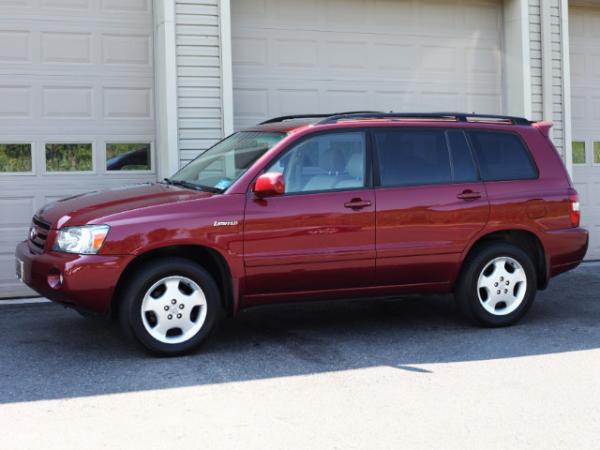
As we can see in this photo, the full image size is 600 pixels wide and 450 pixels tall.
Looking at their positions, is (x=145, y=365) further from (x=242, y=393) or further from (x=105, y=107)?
(x=105, y=107)

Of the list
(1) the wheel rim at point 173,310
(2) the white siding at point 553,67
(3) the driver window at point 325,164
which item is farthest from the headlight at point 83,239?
(2) the white siding at point 553,67

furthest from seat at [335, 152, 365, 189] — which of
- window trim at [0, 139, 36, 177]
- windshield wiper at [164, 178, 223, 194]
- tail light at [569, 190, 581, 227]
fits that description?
window trim at [0, 139, 36, 177]

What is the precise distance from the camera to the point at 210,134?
9617 mm

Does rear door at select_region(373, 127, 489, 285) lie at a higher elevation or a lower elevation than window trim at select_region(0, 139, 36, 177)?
lower

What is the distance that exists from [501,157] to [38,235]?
3.77m

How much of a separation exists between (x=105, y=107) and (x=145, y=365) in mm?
4197

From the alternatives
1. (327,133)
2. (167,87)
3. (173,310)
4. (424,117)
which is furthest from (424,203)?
(167,87)

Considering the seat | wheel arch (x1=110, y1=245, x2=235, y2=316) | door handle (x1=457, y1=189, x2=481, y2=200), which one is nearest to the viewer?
wheel arch (x1=110, y1=245, x2=235, y2=316)

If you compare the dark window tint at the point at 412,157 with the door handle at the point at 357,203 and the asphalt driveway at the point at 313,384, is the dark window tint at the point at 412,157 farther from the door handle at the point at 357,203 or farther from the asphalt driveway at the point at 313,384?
the asphalt driveway at the point at 313,384

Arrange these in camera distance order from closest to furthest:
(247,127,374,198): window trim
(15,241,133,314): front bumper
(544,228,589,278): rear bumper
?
(15,241,133,314): front bumper < (247,127,374,198): window trim < (544,228,589,278): rear bumper

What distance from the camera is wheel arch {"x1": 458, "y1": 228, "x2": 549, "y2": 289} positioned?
7355 mm

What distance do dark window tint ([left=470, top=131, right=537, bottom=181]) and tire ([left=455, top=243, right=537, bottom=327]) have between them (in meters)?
0.59

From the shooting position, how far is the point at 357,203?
678 centimetres

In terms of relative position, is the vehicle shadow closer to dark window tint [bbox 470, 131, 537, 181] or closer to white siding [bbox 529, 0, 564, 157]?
dark window tint [bbox 470, 131, 537, 181]
